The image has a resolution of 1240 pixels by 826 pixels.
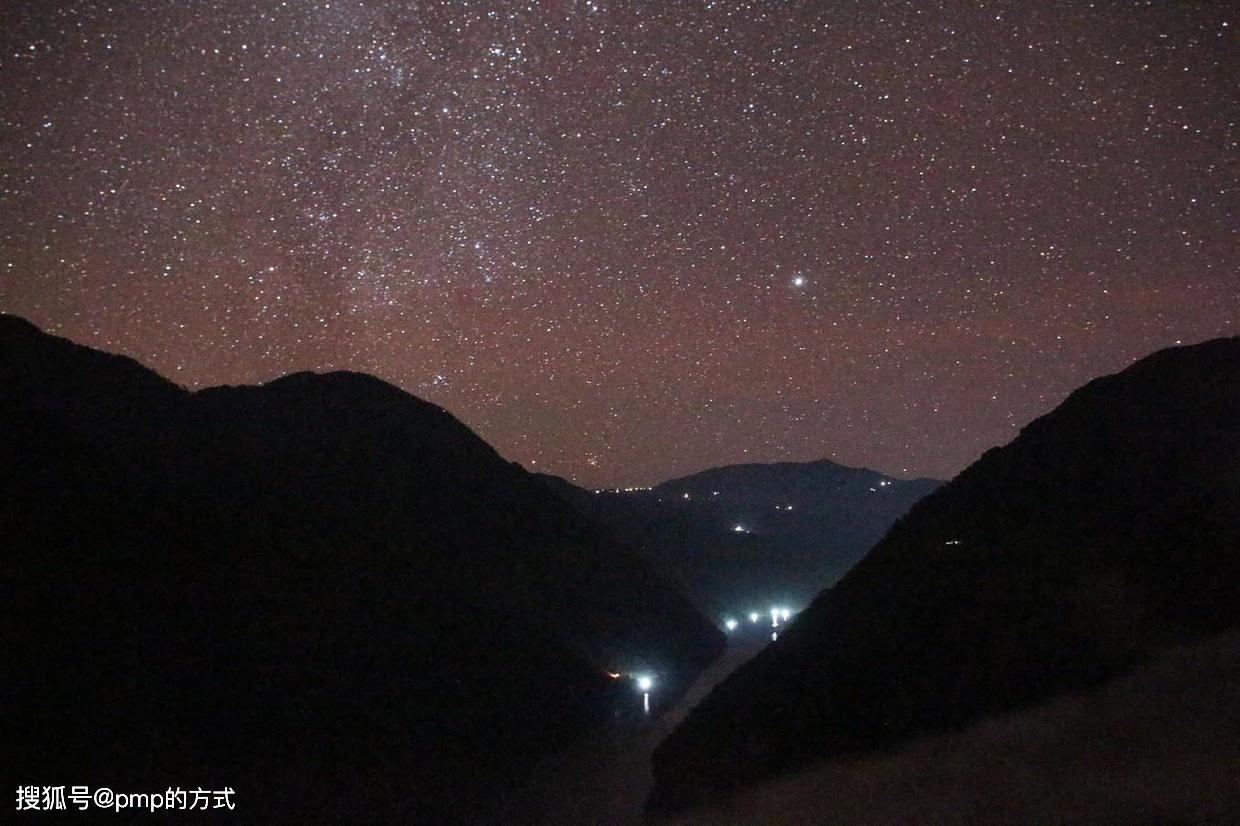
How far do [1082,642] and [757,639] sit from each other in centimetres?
3748

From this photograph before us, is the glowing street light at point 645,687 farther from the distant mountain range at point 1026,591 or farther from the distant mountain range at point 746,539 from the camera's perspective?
the distant mountain range at point 746,539

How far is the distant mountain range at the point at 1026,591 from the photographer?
16344mm

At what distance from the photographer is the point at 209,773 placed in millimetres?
20844

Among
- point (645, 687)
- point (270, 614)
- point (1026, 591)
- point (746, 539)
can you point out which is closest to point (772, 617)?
point (645, 687)

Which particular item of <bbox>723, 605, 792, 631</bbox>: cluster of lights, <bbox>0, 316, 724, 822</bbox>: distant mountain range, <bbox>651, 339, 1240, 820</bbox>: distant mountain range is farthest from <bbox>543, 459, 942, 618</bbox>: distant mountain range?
<bbox>651, 339, 1240, 820</bbox>: distant mountain range

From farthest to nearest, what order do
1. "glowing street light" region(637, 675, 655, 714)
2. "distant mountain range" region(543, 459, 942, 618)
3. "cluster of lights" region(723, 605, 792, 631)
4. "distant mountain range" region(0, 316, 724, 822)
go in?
"distant mountain range" region(543, 459, 942, 618), "cluster of lights" region(723, 605, 792, 631), "glowing street light" region(637, 675, 655, 714), "distant mountain range" region(0, 316, 724, 822)

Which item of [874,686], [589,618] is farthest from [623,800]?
[589,618]

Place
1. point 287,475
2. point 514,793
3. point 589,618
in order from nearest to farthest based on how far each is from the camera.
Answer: point 514,793
point 287,475
point 589,618

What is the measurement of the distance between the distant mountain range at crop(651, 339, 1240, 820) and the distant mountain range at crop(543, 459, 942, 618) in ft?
137

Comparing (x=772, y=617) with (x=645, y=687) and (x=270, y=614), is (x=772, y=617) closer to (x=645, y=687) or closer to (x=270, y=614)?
(x=645, y=687)

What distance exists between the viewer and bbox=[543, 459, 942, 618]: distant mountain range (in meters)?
73.9

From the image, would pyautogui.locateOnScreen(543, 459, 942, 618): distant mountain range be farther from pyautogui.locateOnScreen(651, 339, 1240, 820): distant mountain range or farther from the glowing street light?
pyautogui.locateOnScreen(651, 339, 1240, 820): distant mountain range

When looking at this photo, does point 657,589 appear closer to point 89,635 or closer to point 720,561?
point 720,561

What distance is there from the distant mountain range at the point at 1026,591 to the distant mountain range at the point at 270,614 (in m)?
8.81
